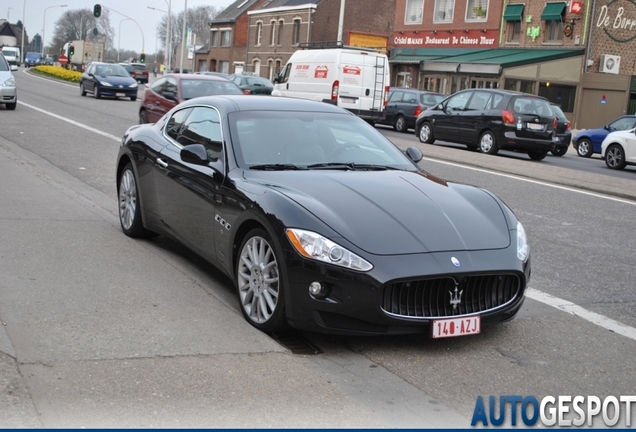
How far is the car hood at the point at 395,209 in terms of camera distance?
506cm

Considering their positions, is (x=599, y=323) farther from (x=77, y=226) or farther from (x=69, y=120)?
(x=69, y=120)

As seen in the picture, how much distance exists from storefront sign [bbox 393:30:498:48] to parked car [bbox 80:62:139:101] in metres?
19.5

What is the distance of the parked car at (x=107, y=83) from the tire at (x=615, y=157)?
2023 cm

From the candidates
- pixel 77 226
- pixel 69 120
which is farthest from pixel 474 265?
pixel 69 120

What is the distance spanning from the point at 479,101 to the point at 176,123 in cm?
1585

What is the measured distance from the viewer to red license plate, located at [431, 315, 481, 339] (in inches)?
195

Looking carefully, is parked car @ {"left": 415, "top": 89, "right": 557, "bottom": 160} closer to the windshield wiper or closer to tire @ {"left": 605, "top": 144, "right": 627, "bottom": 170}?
tire @ {"left": 605, "top": 144, "right": 627, "bottom": 170}

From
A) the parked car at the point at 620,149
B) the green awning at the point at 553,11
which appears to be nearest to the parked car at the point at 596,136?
the parked car at the point at 620,149

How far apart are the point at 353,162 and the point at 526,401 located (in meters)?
2.61

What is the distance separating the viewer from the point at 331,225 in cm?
505

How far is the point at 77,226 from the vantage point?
27.0 feet

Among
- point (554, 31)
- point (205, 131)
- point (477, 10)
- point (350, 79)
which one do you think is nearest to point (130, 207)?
point (205, 131)

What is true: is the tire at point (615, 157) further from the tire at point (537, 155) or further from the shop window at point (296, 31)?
the shop window at point (296, 31)

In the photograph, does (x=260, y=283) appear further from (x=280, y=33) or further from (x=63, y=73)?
(x=280, y=33)
